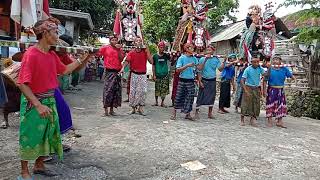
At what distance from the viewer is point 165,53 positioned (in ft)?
33.1

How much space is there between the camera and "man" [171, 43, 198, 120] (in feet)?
25.5

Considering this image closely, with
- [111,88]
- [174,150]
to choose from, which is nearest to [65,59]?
[174,150]

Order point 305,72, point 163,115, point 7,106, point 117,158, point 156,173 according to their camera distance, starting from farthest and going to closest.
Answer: point 305,72 → point 163,115 → point 7,106 → point 117,158 → point 156,173

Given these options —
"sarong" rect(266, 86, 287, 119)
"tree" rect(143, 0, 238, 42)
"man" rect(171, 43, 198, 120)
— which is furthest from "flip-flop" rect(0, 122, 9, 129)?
"tree" rect(143, 0, 238, 42)

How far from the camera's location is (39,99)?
376 cm

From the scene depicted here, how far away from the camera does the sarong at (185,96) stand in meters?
7.93

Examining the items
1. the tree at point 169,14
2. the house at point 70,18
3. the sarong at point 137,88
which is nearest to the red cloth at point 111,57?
the sarong at point 137,88

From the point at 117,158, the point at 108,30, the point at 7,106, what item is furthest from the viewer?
the point at 108,30

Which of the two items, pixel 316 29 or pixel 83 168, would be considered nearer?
pixel 83 168

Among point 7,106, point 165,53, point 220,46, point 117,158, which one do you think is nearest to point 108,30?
point 220,46

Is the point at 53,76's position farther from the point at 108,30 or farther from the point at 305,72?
the point at 108,30

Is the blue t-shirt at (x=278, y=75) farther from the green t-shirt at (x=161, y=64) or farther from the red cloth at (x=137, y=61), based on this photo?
the green t-shirt at (x=161, y=64)

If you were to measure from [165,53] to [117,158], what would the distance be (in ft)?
18.3

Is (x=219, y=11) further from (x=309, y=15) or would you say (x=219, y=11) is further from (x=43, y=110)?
(x=43, y=110)
